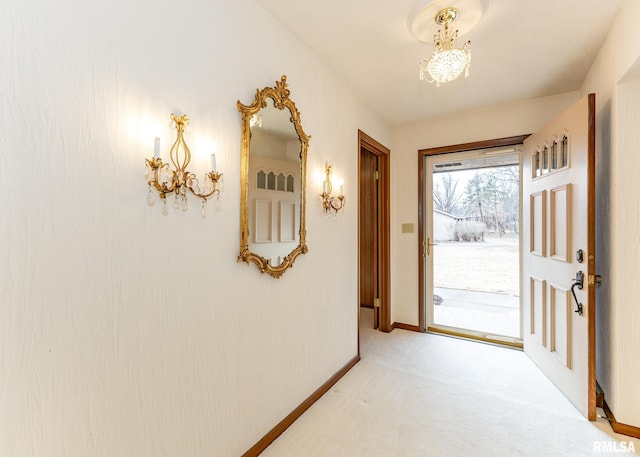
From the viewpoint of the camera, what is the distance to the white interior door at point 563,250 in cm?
188

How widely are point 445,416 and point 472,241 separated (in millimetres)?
2049

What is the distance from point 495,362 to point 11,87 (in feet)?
11.6

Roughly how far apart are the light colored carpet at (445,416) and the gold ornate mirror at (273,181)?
1037mm

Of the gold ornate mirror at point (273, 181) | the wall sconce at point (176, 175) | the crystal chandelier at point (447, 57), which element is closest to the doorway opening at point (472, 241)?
the crystal chandelier at point (447, 57)

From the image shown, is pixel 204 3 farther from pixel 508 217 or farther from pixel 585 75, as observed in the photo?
pixel 508 217

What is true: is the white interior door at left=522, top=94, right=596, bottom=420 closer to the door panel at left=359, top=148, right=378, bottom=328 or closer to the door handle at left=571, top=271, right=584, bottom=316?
the door handle at left=571, top=271, right=584, bottom=316

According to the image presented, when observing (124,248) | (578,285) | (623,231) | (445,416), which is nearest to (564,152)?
(623,231)

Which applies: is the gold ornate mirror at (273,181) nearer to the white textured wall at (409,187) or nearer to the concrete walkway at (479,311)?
the white textured wall at (409,187)

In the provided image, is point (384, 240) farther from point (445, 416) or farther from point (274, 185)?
point (274, 185)

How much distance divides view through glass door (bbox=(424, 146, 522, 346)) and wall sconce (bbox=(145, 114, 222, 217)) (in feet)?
9.62

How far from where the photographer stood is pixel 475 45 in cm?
203

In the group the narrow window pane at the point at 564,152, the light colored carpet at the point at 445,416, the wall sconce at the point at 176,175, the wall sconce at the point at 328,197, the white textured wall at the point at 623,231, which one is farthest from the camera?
the wall sconce at the point at 328,197

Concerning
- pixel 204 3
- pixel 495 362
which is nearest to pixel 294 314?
pixel 204 3

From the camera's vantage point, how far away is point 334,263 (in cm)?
240
